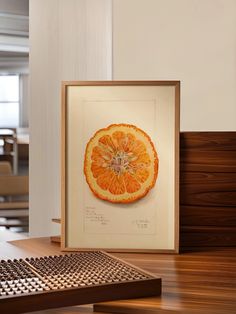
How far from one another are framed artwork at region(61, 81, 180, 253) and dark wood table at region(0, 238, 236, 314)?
4cm

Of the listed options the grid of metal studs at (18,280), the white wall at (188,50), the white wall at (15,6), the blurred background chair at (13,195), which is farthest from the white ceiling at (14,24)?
the grid of metal studs at (18,280)

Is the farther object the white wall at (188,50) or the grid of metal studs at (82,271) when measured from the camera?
the white wall at (188,50)

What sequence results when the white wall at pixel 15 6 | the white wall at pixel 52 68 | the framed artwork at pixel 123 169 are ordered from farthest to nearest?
1. the white wall at pixel 15 6
2. the white wall at pixel 52 68
3. the framed artwork at pixel 123 169

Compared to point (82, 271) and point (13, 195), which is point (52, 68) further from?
point (13, 195)

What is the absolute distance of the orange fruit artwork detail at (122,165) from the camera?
94 centimetres

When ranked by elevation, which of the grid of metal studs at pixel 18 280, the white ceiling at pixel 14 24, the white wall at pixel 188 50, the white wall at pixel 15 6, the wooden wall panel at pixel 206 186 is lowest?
the grid of metal studs at pixel 18 280

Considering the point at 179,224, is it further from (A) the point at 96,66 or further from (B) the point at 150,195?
(A) the point at 96,66

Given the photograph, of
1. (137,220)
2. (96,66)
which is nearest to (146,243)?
(137,220)

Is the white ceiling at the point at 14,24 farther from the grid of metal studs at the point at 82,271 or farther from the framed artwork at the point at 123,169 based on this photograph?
the grid of metal studs at the point at 82,271

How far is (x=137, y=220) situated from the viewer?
3.10 ft

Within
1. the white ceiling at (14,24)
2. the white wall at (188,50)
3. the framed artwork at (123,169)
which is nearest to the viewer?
the framed artwork at (123,169)

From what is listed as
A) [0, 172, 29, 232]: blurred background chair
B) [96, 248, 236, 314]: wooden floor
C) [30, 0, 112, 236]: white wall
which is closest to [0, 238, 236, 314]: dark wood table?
[96, 248, 236, 314]: wooden floor

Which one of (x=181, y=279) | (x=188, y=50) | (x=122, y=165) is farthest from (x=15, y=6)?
(x=181, y=279)

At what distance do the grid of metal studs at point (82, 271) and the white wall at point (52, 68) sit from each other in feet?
3.51
